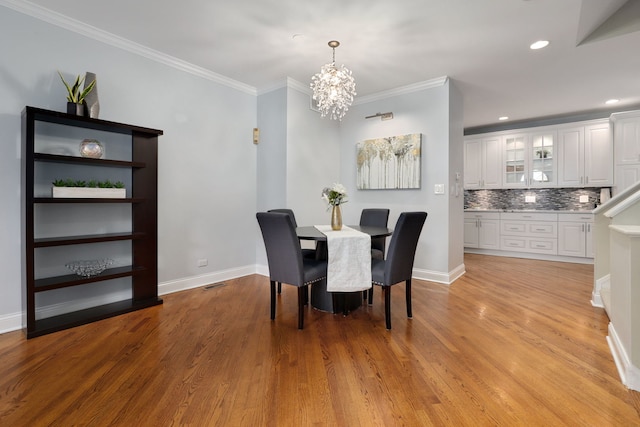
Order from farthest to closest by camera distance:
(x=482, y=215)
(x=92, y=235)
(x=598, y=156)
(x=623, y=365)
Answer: (x=482, y=215) < (x=598, y=156) < (x=92, y=235) < (x=623, y=365)

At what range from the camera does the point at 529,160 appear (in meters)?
5.75

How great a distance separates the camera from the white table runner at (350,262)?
103 inches

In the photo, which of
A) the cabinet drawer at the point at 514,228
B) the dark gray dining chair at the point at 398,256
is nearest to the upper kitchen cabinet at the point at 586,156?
the cabinet drawer at the point at 514,228

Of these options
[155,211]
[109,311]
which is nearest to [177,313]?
[109,311]

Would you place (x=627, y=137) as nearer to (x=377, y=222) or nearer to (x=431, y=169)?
(x=431, y=169)

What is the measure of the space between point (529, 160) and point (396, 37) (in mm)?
4235

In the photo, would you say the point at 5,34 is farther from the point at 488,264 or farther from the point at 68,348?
the point at 488,264

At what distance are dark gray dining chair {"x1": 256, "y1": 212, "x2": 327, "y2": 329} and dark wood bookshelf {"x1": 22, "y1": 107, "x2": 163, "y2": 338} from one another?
1.30 metres

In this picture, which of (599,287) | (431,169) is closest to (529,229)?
(599,287)

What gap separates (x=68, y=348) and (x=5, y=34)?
7.95 ft

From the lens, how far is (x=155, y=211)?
308 centimetres

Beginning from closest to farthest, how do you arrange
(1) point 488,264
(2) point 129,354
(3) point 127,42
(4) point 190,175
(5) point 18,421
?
(5) point 18,421 → (2) point 129,354 → (3) point 127,42 → (4) point 190,175 → (1) point 488,264

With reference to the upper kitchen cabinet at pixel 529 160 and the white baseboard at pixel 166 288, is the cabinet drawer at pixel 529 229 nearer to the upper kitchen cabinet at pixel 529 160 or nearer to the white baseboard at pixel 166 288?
the upper kitchen cabinet at pixel 529 160

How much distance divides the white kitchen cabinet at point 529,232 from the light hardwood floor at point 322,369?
113 inches
